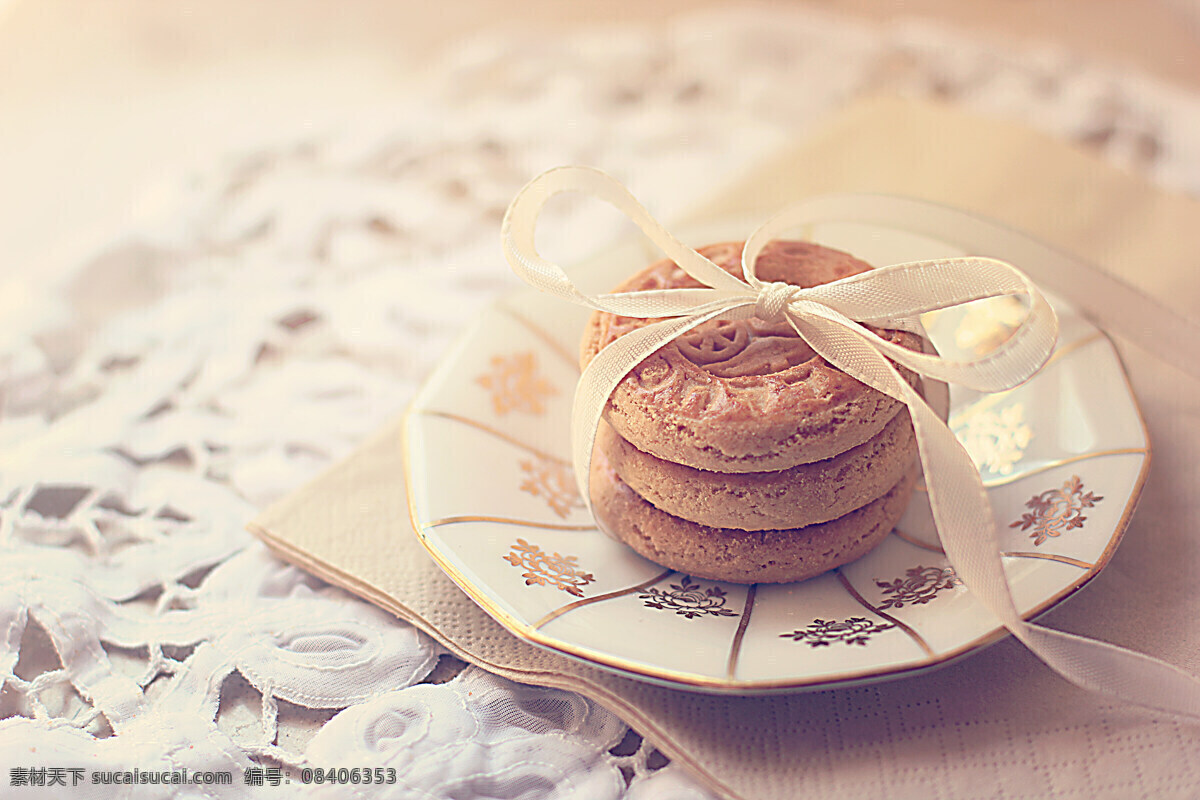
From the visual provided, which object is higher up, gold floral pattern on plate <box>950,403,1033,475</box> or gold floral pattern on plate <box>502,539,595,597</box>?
gold floral pattern on plate <box>950,403,1033,475</box>

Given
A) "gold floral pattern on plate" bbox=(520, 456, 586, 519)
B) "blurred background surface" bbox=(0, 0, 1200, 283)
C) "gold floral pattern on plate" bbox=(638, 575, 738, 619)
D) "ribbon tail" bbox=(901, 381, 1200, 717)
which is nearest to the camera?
"ribbon tail" bbox=(901, 381, 1200, 717)

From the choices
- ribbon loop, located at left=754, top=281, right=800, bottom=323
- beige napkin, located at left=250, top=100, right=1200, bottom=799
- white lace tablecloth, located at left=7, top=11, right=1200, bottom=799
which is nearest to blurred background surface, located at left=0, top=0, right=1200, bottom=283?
white lace tablecloth, located at left=7, top=11, right=1200, bottom=799

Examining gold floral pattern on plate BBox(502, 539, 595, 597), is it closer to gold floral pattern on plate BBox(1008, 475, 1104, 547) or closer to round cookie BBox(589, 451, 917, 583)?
round cookie BBox(589, 451, 917, 583)

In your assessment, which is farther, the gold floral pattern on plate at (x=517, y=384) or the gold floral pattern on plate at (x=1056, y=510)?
the gold floral pattern on plate at (x=517, y=384)

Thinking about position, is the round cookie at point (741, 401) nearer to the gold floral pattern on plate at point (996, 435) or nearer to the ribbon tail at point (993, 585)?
the ribbon tail at point (993, 585)

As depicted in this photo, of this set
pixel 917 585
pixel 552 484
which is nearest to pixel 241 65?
pixel 552 484

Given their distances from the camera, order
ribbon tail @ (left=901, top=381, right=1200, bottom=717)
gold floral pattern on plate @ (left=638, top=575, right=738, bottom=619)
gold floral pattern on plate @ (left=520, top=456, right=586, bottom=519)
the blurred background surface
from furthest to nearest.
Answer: the blurred background surface, gold floral pattern on plate @ (left=520, top=456, right=586, bottom=519), gold floral pattern on plate @ (left=638, top=575, right=738, bottom=619), ribbon tail @ (left=901, top=381, right=1200, bottom=717)

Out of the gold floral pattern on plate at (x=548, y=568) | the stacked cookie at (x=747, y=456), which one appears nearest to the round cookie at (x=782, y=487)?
the stacked cookie at (x=747, y=456)

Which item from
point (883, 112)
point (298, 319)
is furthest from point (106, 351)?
point (883, 112)
